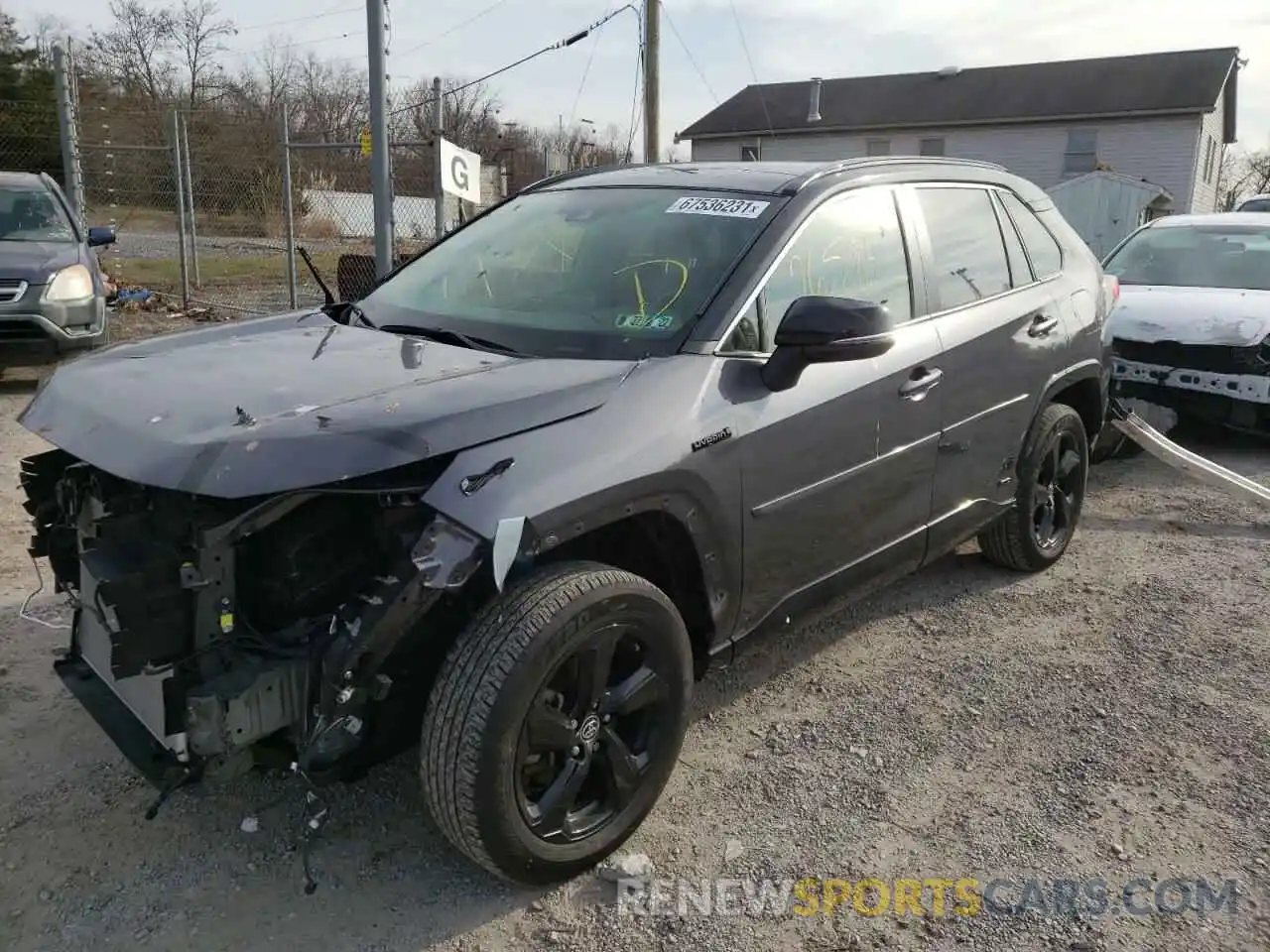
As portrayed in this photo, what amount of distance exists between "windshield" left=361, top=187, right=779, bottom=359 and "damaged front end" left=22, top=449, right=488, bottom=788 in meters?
0.85

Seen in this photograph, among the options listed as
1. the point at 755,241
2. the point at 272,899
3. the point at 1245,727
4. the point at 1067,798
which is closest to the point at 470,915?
the point at 272,899

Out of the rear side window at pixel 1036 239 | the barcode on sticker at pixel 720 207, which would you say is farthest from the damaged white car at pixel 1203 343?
the barcode on sticker at pixel 720 207

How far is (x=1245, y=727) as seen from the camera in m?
3.47

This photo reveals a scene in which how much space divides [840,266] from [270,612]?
6.96ft

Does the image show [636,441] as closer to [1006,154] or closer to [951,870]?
[951,870]

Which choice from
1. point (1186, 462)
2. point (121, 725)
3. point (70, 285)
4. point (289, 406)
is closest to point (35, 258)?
point (70, 285)

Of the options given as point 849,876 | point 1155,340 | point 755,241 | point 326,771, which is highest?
point 755,241

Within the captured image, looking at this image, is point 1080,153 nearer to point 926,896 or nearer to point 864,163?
point 864,163

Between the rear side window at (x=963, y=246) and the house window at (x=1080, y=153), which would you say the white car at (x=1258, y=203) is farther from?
the house window at (x=1080, y=153)

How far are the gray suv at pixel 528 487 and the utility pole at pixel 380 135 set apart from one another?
3882 mm

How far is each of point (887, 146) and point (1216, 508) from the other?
31891 mm

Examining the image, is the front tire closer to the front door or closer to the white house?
the front door

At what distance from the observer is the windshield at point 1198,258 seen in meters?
7.86

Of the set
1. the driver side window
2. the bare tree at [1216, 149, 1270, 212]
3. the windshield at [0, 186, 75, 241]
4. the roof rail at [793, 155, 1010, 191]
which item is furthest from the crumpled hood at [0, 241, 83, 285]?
the bare tree at [1216, 149, 1270, 212]
